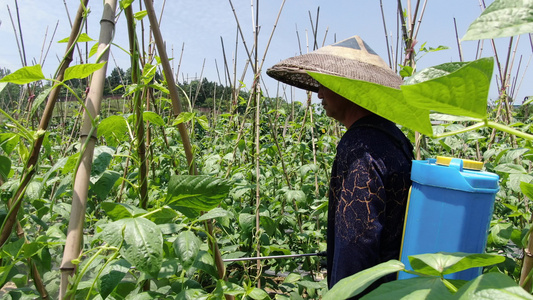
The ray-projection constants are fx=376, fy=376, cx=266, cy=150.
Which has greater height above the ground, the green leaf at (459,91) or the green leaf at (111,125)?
the green leaf at (459,91)

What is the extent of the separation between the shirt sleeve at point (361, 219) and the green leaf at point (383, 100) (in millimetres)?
955

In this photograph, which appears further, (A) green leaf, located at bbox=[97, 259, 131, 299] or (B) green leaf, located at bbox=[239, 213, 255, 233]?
(B) green leaf, located at bbox=[239, 213, 255, 233]

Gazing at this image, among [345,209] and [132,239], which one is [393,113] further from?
[345,209]

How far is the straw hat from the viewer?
4.02ft

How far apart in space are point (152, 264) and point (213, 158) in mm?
1769

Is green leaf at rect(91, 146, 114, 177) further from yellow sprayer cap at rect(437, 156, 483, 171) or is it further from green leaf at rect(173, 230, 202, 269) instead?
yellow sprayer cap at rect(437, 156, 483, 171)

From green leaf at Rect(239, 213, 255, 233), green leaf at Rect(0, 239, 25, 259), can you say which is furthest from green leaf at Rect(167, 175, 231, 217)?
green leaf at Rect(239, 213, 255, 233)

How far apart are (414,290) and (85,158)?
57 cm

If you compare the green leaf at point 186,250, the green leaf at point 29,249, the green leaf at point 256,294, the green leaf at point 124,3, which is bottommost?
the green leaf at point 256,294

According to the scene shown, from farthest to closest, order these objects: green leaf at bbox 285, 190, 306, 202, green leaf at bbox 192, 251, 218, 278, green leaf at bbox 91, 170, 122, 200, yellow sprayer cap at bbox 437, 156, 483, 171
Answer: green leaf at bbox 285, 190, 306, 202 < green leaf at bbox 192, 251, 218, 278 < green leaf at bbox 91, 170, 122, 200 < yellow sprayer cap at bbox 437, 156, 483, 171

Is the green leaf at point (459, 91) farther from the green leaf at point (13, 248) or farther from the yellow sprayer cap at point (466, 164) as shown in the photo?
the green leaf at point (13, 248)

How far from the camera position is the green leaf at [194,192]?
0.72m

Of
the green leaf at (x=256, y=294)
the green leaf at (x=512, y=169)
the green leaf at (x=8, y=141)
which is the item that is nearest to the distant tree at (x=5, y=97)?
the green leaf at (x=8, y=141)

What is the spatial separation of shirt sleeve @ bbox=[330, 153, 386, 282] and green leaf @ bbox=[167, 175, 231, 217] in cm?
60
